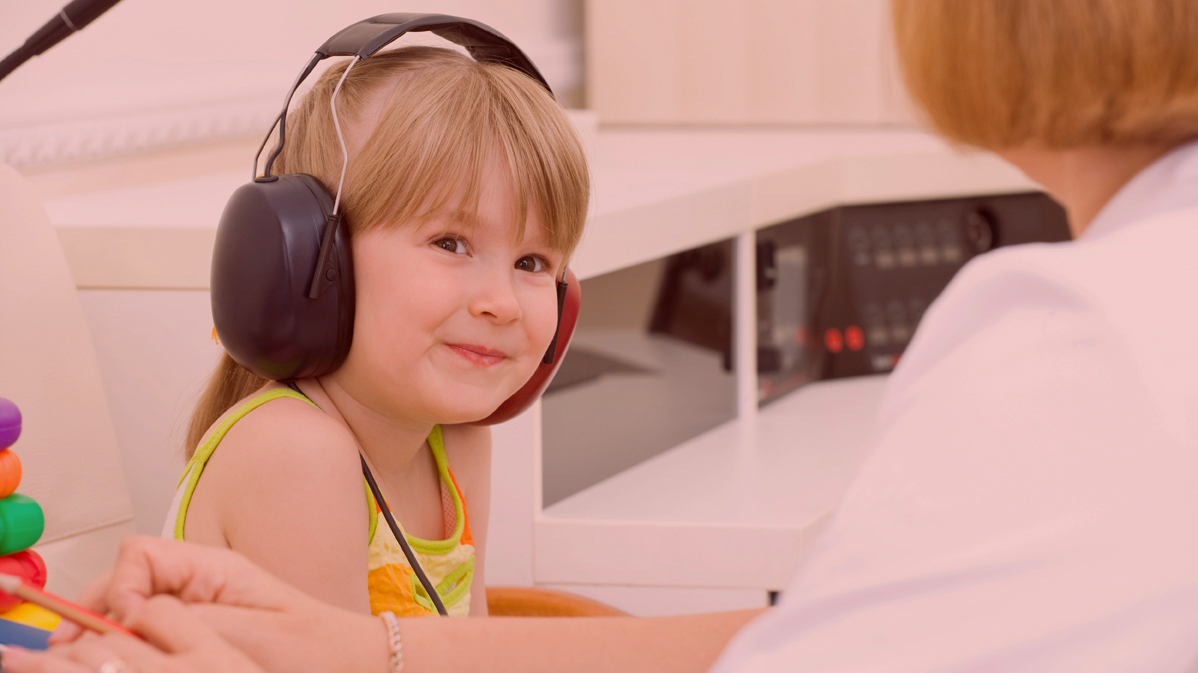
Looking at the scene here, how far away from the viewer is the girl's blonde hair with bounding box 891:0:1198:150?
454 mm

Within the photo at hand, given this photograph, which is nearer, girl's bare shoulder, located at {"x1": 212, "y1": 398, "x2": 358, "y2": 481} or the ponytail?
girl's bare shoulder, located at {"x1": 212, "y1": 398, "x2": 358, "y2": 481}

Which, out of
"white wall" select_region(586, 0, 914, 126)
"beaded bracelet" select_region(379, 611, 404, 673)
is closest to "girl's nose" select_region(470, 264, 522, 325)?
"beaded bracelet" select_region(379, 611, 404, 673)

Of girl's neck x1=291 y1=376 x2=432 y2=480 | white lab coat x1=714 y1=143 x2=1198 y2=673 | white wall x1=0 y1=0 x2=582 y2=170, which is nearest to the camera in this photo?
white lab coat x1=714 y1=143 x2=1198 y2=673

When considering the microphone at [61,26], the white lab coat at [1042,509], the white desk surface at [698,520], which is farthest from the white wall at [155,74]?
the white lab coat at [1042,509]

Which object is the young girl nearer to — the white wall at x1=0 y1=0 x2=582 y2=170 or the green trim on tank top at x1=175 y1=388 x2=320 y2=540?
the green trim on tank top at x1=175 y1=388 x2=320 y2=540

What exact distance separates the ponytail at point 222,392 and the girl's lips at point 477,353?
0.62 feet

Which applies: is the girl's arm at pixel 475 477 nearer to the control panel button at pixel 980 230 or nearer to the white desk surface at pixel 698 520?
the white desk surface at pixel 698 520

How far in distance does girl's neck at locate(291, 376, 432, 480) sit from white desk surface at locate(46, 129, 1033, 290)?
0.65 ft

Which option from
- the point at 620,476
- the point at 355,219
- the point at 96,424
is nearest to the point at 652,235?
the point at 620,476

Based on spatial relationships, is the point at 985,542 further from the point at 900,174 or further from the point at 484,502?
the point at 900,174

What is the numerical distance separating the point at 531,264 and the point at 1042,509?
54 centimetres

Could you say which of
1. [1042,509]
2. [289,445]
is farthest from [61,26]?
[1042,509]

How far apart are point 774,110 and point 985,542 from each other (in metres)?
1.73

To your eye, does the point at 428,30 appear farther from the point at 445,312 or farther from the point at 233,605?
the point at 233,605
